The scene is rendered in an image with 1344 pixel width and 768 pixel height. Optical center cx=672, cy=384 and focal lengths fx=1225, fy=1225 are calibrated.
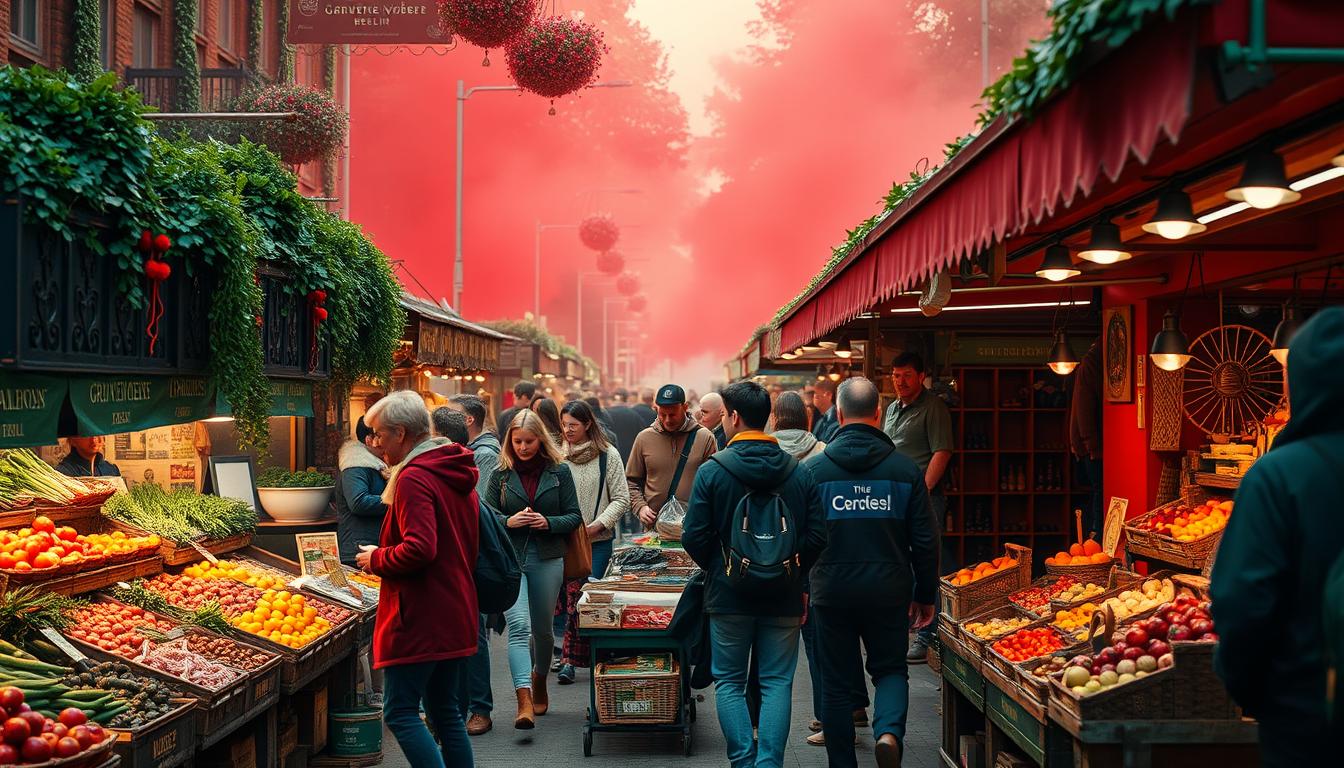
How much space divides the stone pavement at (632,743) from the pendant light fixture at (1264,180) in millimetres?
4326

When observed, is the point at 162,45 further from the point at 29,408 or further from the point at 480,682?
the point at 29,408

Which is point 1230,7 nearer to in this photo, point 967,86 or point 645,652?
point 645,652

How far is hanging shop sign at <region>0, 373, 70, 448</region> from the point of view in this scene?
15.4 ft

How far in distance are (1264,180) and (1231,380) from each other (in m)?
4.72

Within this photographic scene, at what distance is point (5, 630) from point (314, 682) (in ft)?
6.73

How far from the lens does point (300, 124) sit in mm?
15000

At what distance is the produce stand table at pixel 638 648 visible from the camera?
764cm

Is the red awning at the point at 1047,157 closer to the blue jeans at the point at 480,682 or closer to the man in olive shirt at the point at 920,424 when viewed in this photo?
the blue jeans at the point at 480,682

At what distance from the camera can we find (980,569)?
29.5 feet

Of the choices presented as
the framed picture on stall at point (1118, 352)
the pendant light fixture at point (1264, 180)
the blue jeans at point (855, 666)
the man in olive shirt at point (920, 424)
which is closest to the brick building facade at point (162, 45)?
the blue jeans at point (855, 666)

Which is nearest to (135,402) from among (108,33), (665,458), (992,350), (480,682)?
(480,682)

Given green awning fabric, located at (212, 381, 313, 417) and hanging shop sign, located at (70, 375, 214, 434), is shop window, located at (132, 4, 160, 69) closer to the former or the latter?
green awning fabric, located at (212, 381, 313, 417)

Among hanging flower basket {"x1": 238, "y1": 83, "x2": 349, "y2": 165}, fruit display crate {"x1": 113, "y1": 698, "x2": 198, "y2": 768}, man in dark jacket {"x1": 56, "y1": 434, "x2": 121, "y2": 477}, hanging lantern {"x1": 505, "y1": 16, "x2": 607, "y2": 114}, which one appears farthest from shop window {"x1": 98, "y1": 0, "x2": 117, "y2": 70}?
fruit display crate {"x1": 113, "y1": 698, "x2": 198, "y2": 768}

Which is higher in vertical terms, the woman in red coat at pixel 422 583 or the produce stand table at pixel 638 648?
the woman in red coat at pixel 422 583
